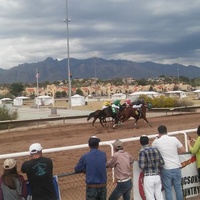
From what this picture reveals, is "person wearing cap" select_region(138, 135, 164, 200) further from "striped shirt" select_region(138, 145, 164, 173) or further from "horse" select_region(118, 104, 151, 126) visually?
"horse" select_region(118, 104, 151, 126)

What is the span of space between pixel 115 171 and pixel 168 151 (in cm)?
87

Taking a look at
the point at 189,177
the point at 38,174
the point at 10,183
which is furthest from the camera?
the point at 189,177

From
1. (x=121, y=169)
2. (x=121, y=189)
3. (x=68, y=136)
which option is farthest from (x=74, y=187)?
(x=68, y=136)

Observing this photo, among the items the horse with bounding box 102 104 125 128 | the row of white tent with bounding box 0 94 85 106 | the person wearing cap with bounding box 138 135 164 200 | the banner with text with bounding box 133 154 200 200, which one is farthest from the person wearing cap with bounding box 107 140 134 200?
the row of white tent with bounding box 0 94 85 106

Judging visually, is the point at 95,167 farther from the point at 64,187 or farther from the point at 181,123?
the point at 181,123

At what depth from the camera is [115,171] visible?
546 cm

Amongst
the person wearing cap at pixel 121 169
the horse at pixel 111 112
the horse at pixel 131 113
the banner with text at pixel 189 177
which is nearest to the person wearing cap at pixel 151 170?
the person wearing cap at pixel 121 169

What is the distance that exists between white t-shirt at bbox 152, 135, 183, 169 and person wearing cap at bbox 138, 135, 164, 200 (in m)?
0.26

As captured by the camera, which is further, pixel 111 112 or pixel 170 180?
pixel 111 112

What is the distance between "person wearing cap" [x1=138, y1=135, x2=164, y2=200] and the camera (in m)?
5.36

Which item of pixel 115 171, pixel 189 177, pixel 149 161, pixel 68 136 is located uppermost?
pixel 149 161

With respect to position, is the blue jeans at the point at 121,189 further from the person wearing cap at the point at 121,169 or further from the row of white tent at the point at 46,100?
the row of white tent at the point at 46,100

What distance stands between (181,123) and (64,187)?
13.7 metres

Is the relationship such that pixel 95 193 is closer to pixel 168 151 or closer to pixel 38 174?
pixel 38 174
